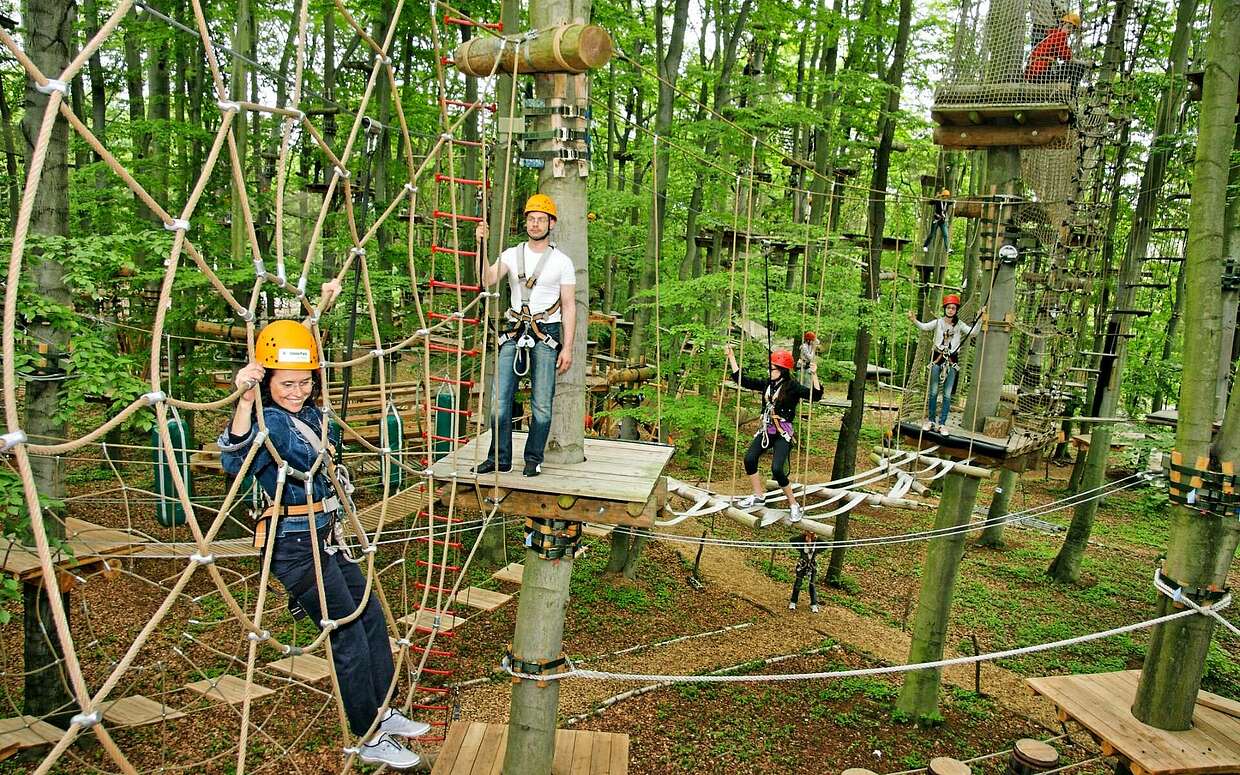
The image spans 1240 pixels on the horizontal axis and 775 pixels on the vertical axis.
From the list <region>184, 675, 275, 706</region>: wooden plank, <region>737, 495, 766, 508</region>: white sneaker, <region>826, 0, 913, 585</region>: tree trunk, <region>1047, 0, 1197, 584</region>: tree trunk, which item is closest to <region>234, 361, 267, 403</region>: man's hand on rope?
<region>184, 675, 275, 706</region>: wooden plank

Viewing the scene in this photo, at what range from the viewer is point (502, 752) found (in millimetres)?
3816

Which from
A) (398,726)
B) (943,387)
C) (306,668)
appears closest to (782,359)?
(943,387)

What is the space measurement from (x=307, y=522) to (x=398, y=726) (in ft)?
3.20

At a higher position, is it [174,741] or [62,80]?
[62,80]

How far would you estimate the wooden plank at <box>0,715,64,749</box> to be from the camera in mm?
4172

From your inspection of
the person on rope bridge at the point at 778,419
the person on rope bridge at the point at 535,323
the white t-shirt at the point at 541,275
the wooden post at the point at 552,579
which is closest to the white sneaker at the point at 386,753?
the wooden post at the point at 552,579

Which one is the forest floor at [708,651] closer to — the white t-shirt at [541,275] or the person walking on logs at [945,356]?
the person walking on logs at [945,356]

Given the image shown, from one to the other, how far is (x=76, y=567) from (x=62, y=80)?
470 cm

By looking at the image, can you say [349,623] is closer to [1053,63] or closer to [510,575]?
[510,575]

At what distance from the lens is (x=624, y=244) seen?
1393 cm

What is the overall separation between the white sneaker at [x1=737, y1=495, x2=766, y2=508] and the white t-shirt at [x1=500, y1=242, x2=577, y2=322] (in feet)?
7.48

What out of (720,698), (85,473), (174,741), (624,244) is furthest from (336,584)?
(624,244)

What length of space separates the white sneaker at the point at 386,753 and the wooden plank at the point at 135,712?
2577 mm

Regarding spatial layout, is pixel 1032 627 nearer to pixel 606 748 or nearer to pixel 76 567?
pixel 606 748
